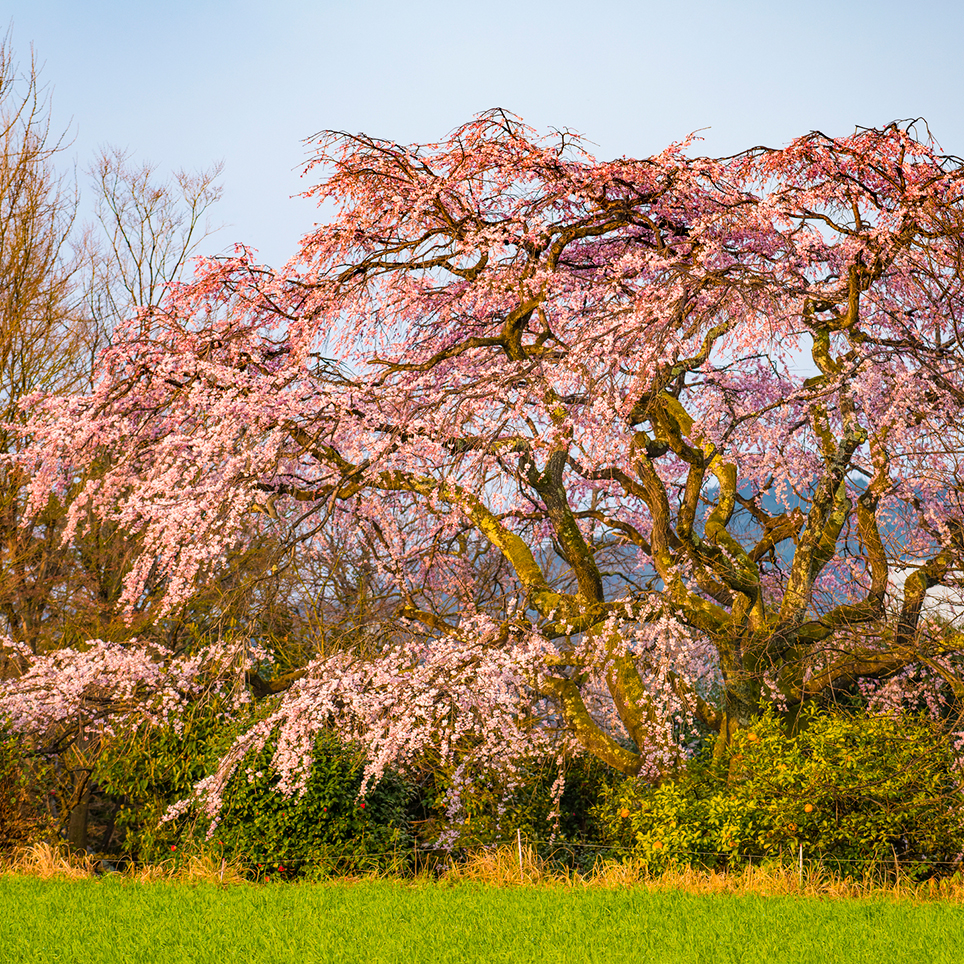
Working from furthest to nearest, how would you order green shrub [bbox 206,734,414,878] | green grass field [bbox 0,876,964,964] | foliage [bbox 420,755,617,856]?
foliage [bbox 420,755,617,856]
green shrub [bbox 206,734,414,878]
green grass field [bbox 0,876,964,964]

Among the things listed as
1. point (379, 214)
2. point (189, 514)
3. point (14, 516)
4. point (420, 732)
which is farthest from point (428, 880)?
point (14, 516)

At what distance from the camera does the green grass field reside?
606 centimetres

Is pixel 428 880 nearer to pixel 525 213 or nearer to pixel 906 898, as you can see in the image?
pixel 906 898

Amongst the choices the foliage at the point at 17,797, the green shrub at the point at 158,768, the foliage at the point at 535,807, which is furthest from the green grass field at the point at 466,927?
the foliage at the point at 17,797

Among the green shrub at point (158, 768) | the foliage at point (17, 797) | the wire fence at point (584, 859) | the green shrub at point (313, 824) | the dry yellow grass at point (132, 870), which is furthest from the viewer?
the foliage at point (17, 797)

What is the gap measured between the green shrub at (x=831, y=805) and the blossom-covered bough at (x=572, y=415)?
0.55 metres

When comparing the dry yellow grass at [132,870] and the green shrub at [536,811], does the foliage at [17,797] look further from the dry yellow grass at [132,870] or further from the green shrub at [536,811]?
Answer: the green shrub at [536,811]

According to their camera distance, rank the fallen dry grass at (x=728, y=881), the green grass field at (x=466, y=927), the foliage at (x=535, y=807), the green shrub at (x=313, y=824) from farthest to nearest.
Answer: the foliage at (x=535, y=807)
the green shrub at (x=313, y=824)
the fallen dry grass at (x=728, y=881)
the green grass field at (x=466, y=927)

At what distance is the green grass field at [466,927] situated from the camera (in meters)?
6.06

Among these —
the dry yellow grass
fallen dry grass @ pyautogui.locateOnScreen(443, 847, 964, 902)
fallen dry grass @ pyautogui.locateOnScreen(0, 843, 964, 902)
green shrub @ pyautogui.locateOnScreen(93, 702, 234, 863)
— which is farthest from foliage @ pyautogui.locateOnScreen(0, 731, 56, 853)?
fallen dry grass @ pyautogui.locateOnScreen(443, 847, 964, 902)

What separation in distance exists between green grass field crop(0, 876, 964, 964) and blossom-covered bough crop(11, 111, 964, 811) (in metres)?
1.42

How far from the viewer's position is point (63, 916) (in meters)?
7.53

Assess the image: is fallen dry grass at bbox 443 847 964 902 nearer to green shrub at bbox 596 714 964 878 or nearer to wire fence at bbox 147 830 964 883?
wire fence at bbox 147 830 964 883

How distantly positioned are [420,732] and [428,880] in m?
1.40
